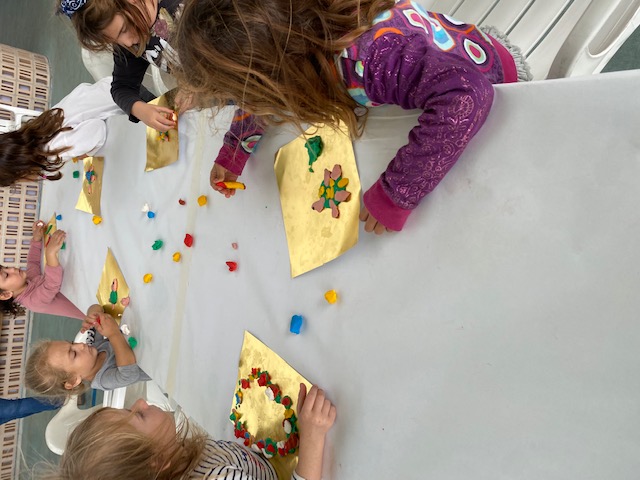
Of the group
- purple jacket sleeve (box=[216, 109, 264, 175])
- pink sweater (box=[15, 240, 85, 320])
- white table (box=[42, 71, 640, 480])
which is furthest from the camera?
pink sweater (box=[15, 240, 85, 320])

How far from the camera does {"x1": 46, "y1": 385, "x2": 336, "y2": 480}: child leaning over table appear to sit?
0.64 meters

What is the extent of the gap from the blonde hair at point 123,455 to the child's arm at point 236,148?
46 cm

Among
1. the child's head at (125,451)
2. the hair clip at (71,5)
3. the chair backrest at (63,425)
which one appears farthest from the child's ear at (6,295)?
the hair clip at (71,5)

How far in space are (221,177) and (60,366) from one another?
784 millimetres

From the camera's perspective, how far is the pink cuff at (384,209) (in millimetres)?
549

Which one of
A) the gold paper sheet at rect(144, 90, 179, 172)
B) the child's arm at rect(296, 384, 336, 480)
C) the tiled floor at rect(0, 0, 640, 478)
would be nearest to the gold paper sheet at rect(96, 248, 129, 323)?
the gold paper sheet at rect(144, 90, 179, 172)

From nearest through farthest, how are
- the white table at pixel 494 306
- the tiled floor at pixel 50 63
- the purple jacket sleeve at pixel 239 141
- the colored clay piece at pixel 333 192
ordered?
the white table at pixel 494 306
the colored clay piece at pixel 333 192
the purple jacket sleeve at pixel 239 141
the tiled floor at pixel 50 63

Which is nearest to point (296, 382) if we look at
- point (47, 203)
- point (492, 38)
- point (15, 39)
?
point (492, 38)

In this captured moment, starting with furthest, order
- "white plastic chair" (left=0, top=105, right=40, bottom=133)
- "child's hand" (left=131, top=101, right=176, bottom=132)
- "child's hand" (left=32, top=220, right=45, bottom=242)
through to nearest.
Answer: "white plastic chair" (left=0, top=105, right=40, bottom=133) → "child's hand" (left=32, top=220, right=45, bottom=242) → "child's hand" (left=131, top=101, right=176, bottom=132)

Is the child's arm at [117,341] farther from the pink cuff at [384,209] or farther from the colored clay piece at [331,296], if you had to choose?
the pink cuff at [384,209]

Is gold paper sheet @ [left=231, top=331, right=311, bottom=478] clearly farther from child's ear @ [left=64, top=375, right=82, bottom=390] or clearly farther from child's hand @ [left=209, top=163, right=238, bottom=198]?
child's ear @ [left=64, top=375, right=82, bottom=390]

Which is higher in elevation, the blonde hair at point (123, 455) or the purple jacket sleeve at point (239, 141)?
the purple jacket sleeve at point (239, 141)

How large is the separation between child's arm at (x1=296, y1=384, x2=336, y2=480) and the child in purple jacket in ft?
0.93

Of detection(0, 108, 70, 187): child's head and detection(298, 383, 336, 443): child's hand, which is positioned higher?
detection(0, 108, 70, 187): child's head
